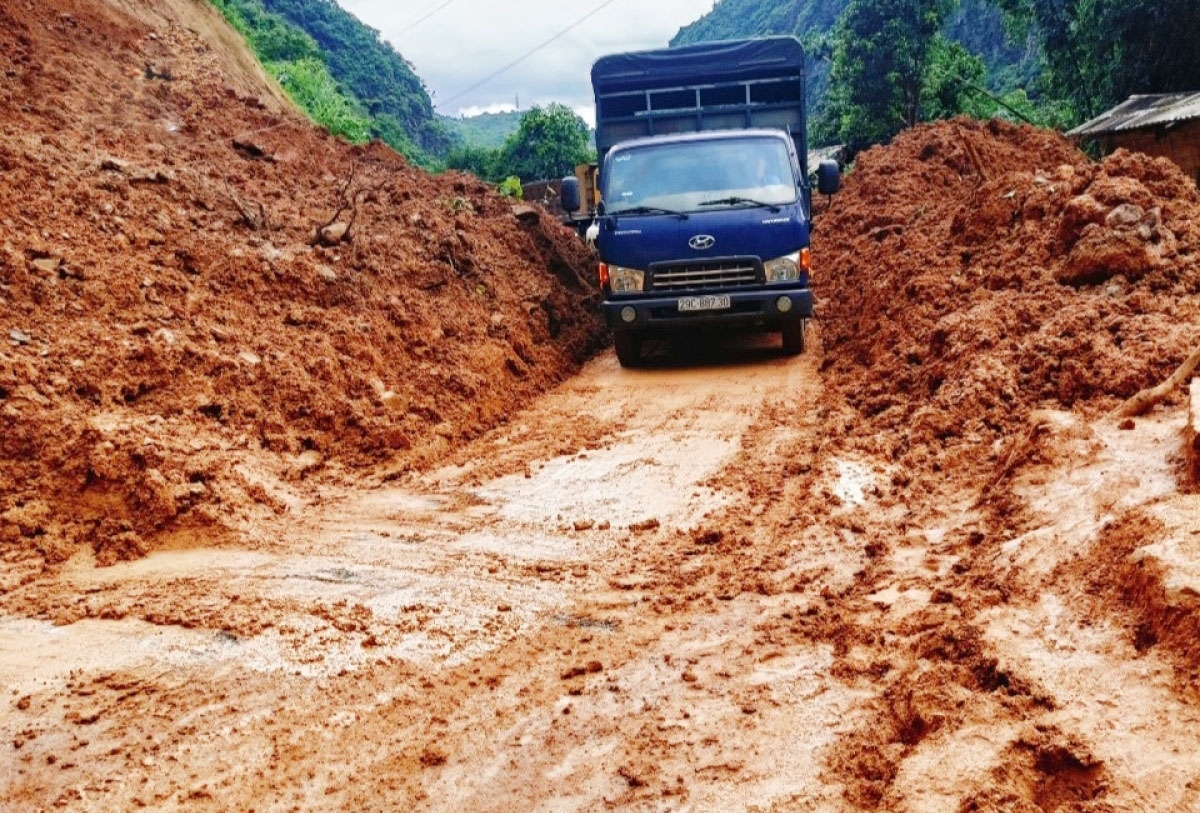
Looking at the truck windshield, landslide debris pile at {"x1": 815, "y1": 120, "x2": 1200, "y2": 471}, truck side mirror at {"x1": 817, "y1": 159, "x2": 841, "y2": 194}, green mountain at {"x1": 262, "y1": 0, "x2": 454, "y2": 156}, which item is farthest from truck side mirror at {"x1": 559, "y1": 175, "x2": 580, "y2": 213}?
green mountain at {"x1": 262, "y1": 0, "x2": 454, "y2": 156}

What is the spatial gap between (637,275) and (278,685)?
6241mm

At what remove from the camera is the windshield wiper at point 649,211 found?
9.16 meters

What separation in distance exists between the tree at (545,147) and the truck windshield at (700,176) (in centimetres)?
2664

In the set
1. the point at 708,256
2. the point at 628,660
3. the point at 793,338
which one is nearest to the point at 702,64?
the point at 708,256

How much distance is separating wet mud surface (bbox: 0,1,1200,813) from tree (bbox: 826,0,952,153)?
783 inches

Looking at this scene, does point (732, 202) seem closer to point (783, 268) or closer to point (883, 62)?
point (783, 268)

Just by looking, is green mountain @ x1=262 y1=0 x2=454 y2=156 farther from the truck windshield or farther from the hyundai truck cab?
the hyundai truck cab

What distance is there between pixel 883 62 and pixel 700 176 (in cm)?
2186

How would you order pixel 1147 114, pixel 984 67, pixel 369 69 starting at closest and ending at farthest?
1. pixel 1147 114
2. pixel 984 67
3. pixel 369 69

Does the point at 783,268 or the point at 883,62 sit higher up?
the point at 883,62

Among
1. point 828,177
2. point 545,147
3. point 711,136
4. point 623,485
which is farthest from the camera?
point 545,147

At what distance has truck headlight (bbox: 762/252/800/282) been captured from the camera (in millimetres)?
9023

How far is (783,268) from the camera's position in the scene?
29.6 feet

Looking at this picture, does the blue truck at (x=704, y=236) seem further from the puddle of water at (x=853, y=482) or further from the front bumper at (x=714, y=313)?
the puddle of water at (x=853, y=482)
